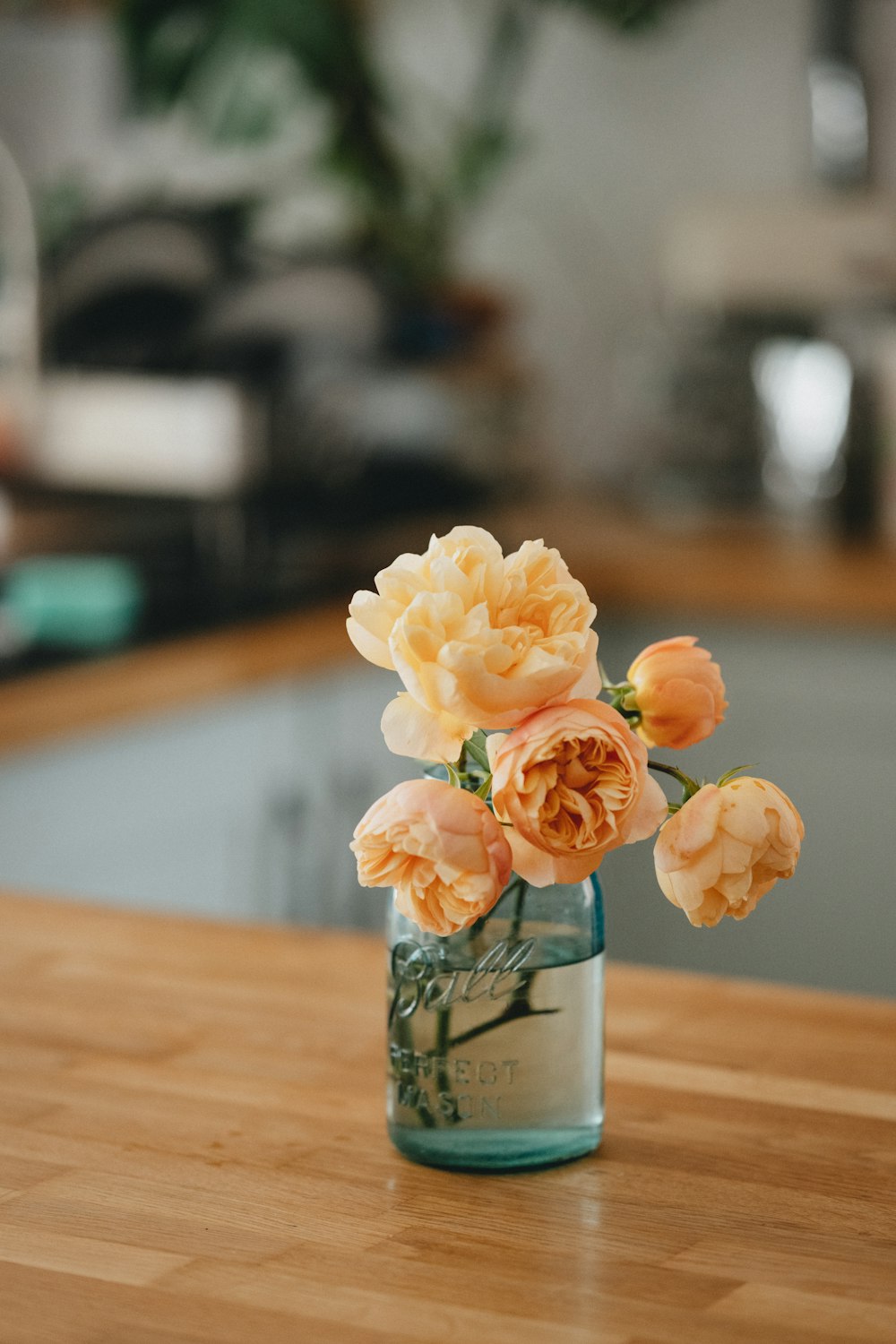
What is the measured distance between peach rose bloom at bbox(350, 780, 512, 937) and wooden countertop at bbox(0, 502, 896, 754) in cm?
107

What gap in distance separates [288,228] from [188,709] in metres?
1.38

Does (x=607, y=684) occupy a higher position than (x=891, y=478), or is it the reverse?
(x=891, y=478)

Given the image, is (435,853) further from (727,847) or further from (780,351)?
(780,351)

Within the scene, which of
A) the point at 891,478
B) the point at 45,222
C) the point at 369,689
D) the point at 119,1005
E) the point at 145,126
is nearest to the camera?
the point at 119,1005

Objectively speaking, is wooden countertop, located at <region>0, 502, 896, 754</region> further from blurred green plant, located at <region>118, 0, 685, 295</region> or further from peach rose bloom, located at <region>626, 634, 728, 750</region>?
peach rose bloom, located at <region>626, 634, 728, 750</region>

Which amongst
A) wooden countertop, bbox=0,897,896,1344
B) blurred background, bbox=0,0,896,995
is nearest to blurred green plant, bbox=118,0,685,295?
blurred background, bbox=0,0,896,995

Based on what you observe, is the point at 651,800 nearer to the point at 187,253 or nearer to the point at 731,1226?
the point at 731,1226

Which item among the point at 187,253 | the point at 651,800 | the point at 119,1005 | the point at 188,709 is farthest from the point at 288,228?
the point at 651,800

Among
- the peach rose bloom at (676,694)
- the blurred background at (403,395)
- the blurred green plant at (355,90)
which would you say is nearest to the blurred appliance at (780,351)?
the blurred background at (403,395)

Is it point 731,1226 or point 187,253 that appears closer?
point 731,1226

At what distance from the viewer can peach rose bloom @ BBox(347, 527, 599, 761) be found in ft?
2.25

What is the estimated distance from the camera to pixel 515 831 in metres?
0.70

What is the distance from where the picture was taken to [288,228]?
307cm

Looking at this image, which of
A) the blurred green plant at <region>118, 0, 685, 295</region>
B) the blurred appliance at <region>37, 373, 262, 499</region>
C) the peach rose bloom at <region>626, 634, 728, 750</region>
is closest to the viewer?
the peach rose bloom at <region>626, 634, 728, 750</region>
